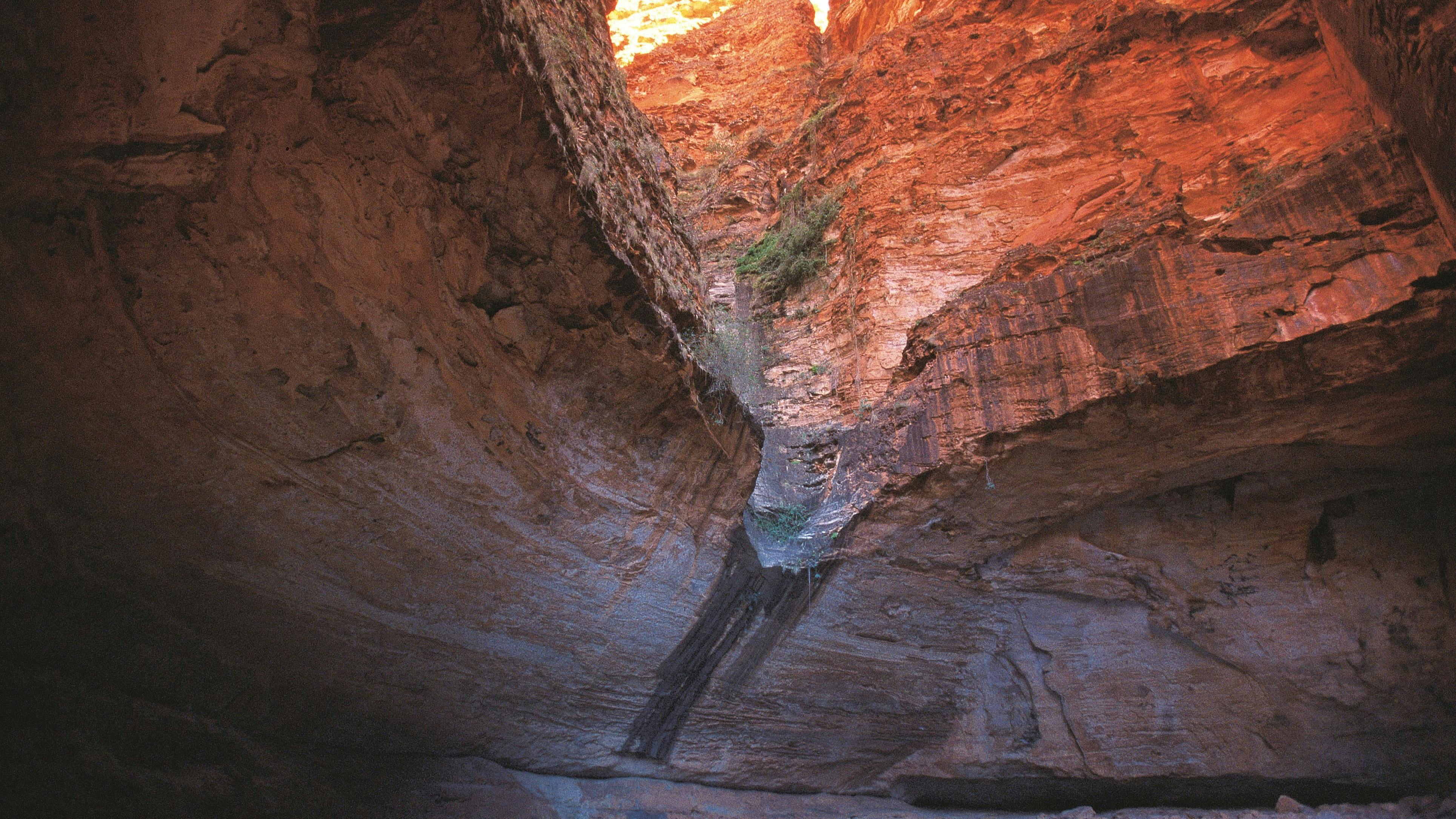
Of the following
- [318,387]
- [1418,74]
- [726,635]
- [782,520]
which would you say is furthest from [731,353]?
[1418,74]

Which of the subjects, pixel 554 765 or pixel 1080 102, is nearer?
pixel 554 765

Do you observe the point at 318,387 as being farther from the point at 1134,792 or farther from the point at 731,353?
the point at 1134,792

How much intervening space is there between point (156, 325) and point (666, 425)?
2.98 metres

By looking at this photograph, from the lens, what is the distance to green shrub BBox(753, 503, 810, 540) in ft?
21.3

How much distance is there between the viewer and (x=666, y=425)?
195 inches

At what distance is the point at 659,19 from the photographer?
1622cm

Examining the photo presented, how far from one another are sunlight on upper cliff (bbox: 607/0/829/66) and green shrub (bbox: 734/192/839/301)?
8244 mm

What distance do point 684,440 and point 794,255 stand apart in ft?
17.4

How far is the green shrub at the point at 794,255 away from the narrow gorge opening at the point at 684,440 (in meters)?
0.99

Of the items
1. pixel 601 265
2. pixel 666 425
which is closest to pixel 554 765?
pixel 666 425

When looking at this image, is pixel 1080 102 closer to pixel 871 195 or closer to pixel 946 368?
pixel 871 195

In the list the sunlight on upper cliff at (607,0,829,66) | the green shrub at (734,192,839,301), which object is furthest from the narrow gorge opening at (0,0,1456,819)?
the sunlight on upper cliff at (607,0,829,66)

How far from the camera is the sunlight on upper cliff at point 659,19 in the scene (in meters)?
15.6

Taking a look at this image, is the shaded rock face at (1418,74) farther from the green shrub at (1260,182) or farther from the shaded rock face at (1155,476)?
the green shrub at (1260,182)
